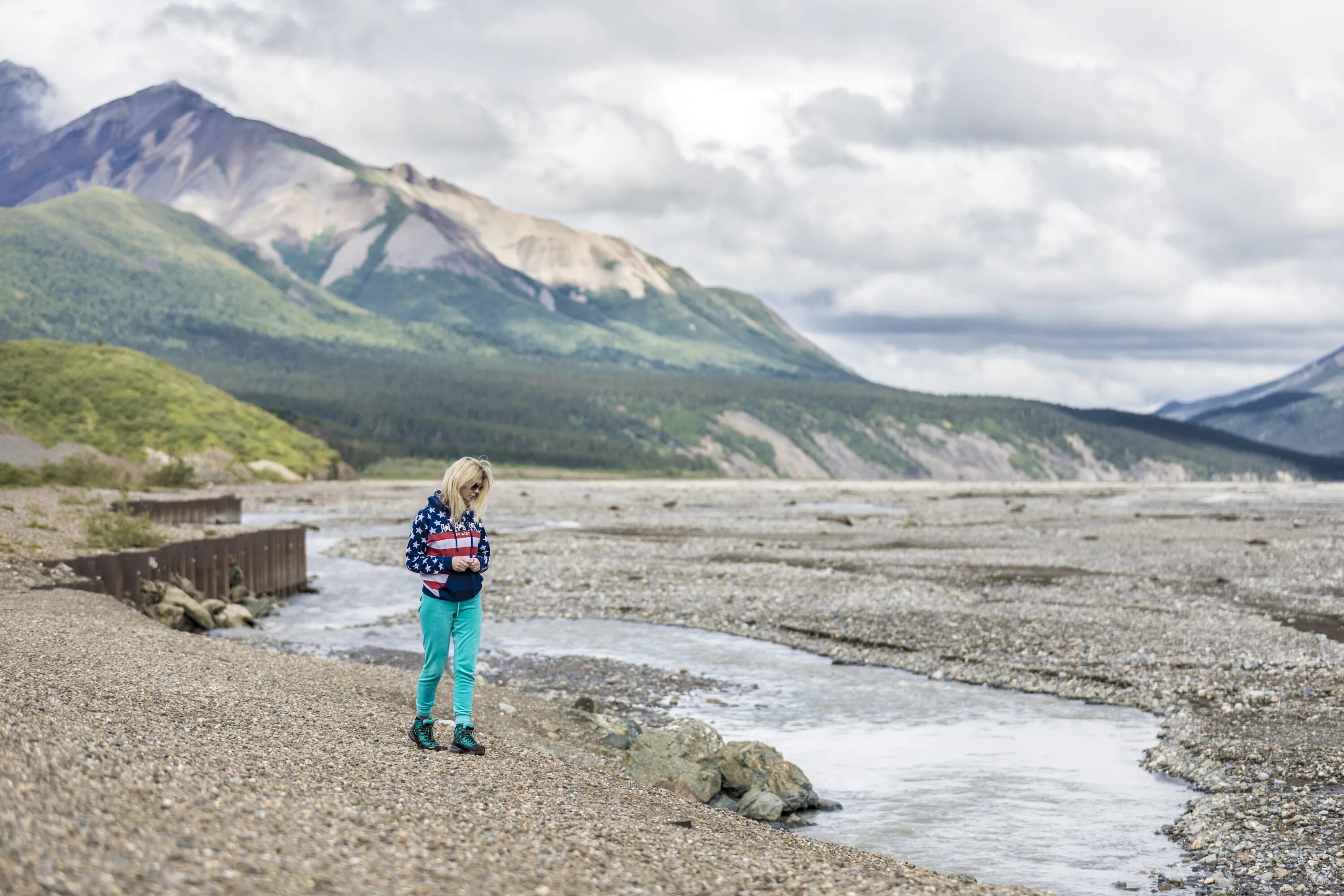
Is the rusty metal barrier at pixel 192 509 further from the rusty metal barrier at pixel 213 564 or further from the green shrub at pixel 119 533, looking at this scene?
the green shrub at pixel 119 533

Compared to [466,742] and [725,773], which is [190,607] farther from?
[725,773]

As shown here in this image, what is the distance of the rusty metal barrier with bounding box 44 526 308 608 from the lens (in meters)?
26.9

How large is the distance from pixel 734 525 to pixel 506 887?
6316 centimetres

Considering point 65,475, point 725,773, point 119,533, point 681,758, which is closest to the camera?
point 681,758

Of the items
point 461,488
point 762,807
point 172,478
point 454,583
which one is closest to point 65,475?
point 172,478

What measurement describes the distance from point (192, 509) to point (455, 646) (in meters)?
48.0

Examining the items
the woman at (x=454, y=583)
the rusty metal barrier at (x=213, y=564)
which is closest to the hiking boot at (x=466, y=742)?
the woman at (x=454, y=583)

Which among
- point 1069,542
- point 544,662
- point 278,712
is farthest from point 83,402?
point 278,712

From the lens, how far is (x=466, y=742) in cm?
1329

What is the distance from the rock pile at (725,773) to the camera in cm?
1482

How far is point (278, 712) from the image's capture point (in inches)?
538

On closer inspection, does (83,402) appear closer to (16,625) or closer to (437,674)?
(16,625)

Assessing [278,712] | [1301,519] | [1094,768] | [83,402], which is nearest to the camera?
[278,712]

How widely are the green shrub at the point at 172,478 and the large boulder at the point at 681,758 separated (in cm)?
7004
